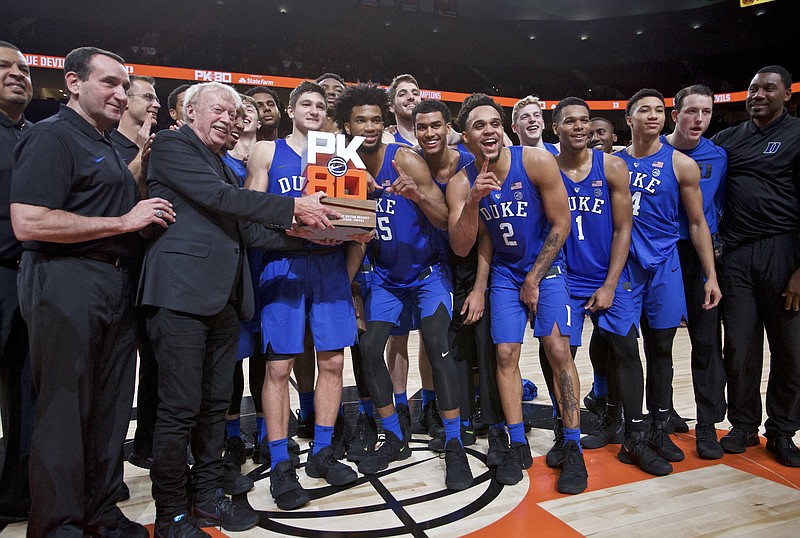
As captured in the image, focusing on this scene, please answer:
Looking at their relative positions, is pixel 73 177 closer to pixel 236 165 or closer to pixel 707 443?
pixel 236 165

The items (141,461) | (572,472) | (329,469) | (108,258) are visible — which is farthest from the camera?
(141,461)

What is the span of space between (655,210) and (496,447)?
165 cm

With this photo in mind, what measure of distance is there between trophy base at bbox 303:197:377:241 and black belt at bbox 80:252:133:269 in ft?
2.51


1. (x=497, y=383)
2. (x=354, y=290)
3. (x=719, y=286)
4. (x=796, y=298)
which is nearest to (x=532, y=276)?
(x=497, y=383)

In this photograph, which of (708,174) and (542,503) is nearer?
(542,503)

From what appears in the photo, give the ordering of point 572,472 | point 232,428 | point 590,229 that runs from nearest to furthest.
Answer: point 572,472 → point 590,229 → point 232,428

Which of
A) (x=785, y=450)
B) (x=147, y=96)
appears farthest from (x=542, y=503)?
(x=147, y=96)

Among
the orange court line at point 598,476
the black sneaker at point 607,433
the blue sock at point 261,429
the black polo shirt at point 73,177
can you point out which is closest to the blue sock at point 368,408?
the blue sock at point 261,429

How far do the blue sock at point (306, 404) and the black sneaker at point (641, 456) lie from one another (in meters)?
1.87

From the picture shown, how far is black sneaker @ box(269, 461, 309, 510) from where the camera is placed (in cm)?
261

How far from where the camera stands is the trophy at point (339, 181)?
2.58 meters

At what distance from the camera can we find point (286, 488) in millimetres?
2656

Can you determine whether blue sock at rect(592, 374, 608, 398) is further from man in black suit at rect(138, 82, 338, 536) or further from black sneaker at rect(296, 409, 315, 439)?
man in black suit at rect(138, 82, 338, 536)

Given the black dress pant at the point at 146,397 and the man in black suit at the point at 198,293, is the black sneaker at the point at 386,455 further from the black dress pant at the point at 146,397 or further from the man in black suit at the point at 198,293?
the black dress pant at the point at 146,397
